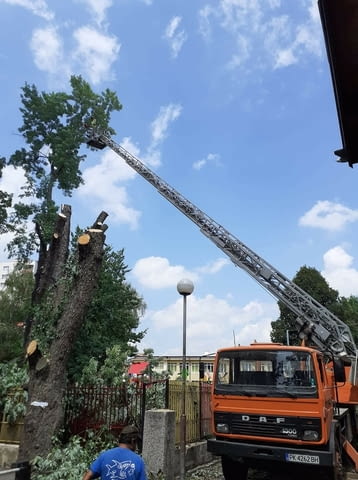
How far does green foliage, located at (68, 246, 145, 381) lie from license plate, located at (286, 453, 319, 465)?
4.93 meters

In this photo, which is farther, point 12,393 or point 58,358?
point 12,393

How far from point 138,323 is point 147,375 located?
6332 mm

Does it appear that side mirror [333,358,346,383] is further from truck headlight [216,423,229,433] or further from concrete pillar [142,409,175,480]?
concrete pillar [142,409,175,480]

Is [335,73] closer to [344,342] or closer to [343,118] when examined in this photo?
[343,118]

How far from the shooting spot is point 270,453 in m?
7.42

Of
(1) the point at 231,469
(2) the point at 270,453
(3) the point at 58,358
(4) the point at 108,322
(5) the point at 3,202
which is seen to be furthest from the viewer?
(5) the point at 3,202

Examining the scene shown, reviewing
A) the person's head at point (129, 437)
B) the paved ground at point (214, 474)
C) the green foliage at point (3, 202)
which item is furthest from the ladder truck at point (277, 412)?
the green foliage at point (3, 202)

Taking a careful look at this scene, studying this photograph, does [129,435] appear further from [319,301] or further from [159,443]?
[319,301]

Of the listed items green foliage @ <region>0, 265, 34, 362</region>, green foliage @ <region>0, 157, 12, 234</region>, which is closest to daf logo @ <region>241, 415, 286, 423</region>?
green foliage @ <region>0, 157, 12, 234</region>

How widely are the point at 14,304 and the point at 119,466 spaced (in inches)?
1074

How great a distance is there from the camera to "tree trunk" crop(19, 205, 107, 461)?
7.50 metres

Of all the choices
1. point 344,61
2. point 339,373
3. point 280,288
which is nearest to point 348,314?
point 280,288

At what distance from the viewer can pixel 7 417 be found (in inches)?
362

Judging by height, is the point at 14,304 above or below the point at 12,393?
above
